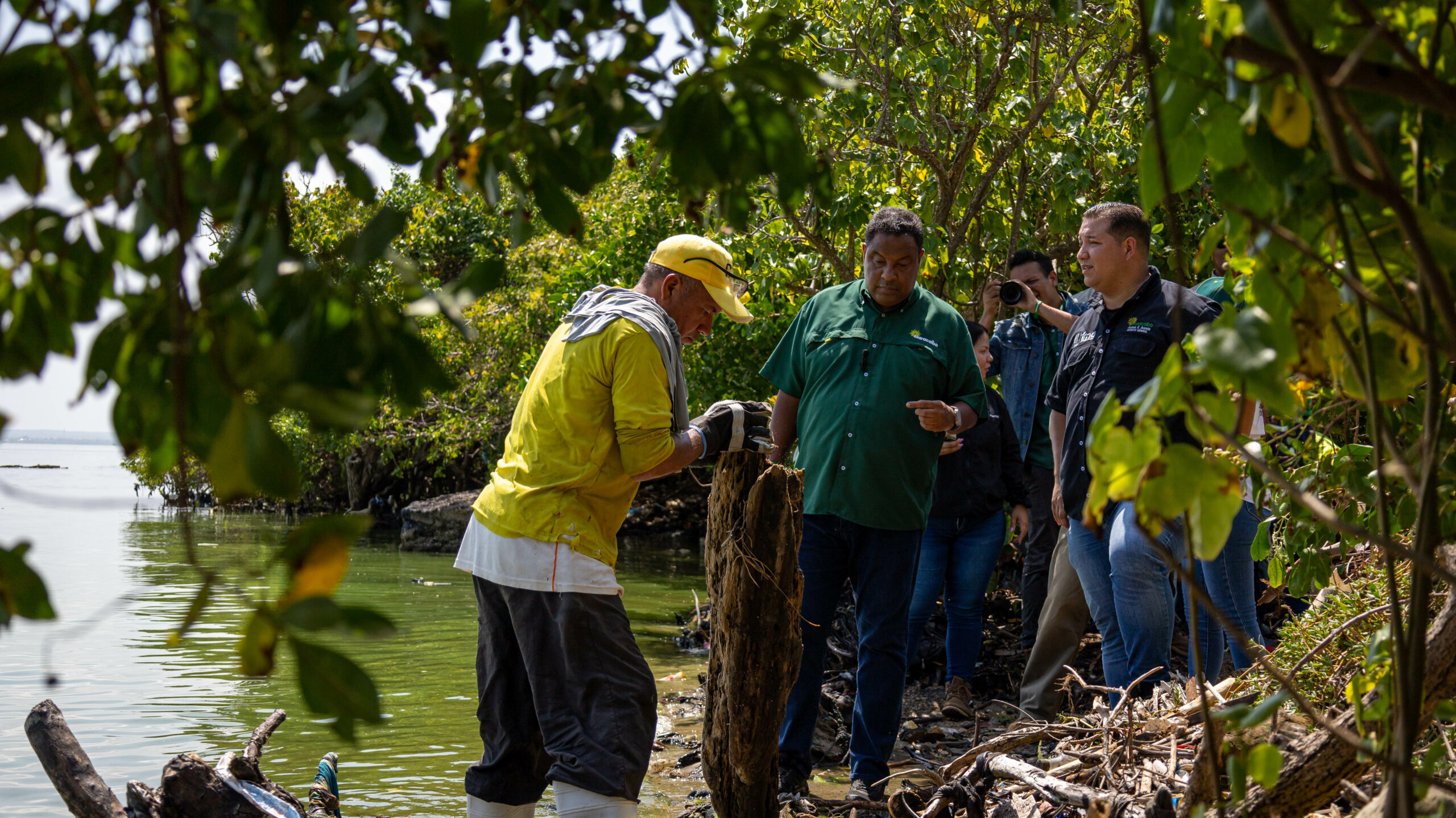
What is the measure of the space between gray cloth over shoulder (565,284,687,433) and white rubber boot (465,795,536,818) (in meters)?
1.26

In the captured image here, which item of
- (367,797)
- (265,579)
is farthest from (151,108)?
(367,797)

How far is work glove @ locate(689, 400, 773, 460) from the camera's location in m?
3.79

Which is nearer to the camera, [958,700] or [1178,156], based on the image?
[1178,156]

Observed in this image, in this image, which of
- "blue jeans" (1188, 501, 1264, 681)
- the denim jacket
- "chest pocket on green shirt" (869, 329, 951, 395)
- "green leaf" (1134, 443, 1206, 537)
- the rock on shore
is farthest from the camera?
the rock on shore

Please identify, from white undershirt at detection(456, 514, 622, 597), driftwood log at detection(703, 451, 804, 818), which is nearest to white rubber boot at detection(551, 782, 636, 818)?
white undershirt at detection(456, 514, 622, 597)

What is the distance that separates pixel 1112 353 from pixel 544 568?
2.57 meters

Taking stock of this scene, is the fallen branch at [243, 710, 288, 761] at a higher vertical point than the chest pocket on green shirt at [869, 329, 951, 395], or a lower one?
lower

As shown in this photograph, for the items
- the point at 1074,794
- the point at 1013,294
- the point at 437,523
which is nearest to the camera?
the point at 1074,794

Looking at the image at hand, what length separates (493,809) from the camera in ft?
11.1

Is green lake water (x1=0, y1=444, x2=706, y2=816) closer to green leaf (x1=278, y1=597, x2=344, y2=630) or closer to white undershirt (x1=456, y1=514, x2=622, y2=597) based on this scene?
green leaf (x1=278, y1=597, x2=344, y2=630)

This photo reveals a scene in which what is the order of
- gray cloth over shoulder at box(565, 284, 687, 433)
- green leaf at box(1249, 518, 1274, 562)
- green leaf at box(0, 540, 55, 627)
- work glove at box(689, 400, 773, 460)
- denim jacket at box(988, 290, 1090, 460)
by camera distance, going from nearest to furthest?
green leaf at box(0, 540, 55, 627)
green leaf at box(1249, 518, 1274, 562)
gray cloth over shoulder at box(565, 284, 687, 433)
work glove at box(689, 400, 773, 460)
denim jacket at box(988, 290, 1090, 460)

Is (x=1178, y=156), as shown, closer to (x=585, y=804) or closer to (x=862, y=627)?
(x=585, y=804)

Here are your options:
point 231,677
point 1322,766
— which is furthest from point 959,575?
point 231,677

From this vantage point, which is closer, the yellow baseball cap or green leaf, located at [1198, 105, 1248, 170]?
green leaf, located at [1198, 105, 1248, 170]
